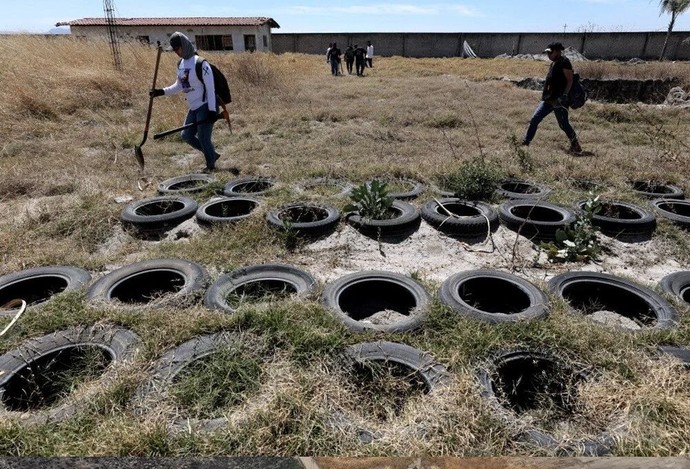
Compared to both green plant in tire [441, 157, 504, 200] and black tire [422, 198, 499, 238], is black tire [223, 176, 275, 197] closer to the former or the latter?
black tire [422, 198, 499, 238]

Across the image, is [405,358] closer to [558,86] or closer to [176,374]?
[176,374]

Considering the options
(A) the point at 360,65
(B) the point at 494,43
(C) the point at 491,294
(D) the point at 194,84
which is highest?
(B) the point at 494,43

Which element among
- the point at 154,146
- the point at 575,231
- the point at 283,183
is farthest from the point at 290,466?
the point at 154,146

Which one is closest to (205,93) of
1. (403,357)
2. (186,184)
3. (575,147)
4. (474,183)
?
(186,184)

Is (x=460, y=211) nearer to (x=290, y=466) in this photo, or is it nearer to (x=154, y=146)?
(x=290, y=466)

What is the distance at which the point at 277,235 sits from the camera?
426 centimetres

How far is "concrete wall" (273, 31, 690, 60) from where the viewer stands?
31500 millimetres

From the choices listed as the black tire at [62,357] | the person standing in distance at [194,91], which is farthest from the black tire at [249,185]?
the black tire at [62,357]

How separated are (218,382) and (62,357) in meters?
1.12

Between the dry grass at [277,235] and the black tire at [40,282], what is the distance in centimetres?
22

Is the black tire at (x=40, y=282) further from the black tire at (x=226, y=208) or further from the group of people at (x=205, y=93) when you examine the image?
the group of people at (x=205, y=93)

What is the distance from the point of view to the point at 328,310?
9.83 feet

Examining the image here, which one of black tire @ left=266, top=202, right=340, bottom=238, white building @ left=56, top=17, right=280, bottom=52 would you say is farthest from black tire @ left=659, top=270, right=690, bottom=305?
white building @ left=56, top=17, right=280, bottom=52

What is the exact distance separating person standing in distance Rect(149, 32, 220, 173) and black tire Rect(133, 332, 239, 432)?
420 centimetres
